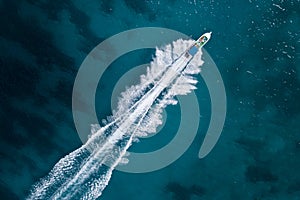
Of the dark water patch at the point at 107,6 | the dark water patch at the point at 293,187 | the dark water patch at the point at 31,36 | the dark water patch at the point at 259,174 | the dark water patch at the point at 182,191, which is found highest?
the dark water patch at the point at 107,6

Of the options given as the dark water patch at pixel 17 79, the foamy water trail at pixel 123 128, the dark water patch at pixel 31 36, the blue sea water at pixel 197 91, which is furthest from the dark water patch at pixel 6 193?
the dark water patch at pixel 31 36

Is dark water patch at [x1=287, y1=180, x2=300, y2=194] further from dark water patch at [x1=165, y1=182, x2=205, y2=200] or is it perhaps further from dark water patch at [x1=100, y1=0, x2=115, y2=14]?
dark water patch at [x1=100, y1=0, x2=115, y2=14]

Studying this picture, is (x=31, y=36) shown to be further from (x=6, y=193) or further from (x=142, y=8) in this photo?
(x=6, y=193)

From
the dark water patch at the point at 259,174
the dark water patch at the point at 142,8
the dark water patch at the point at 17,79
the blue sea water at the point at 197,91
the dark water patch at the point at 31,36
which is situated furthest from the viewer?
the dark water patch at the point at 17,79

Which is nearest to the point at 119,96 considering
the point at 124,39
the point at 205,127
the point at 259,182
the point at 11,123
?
the point at 124,39

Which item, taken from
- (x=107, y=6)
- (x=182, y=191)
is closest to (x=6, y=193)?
(x=182, y=191)

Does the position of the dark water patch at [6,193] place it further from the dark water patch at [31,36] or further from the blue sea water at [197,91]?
the dark water patch at [31,36]
